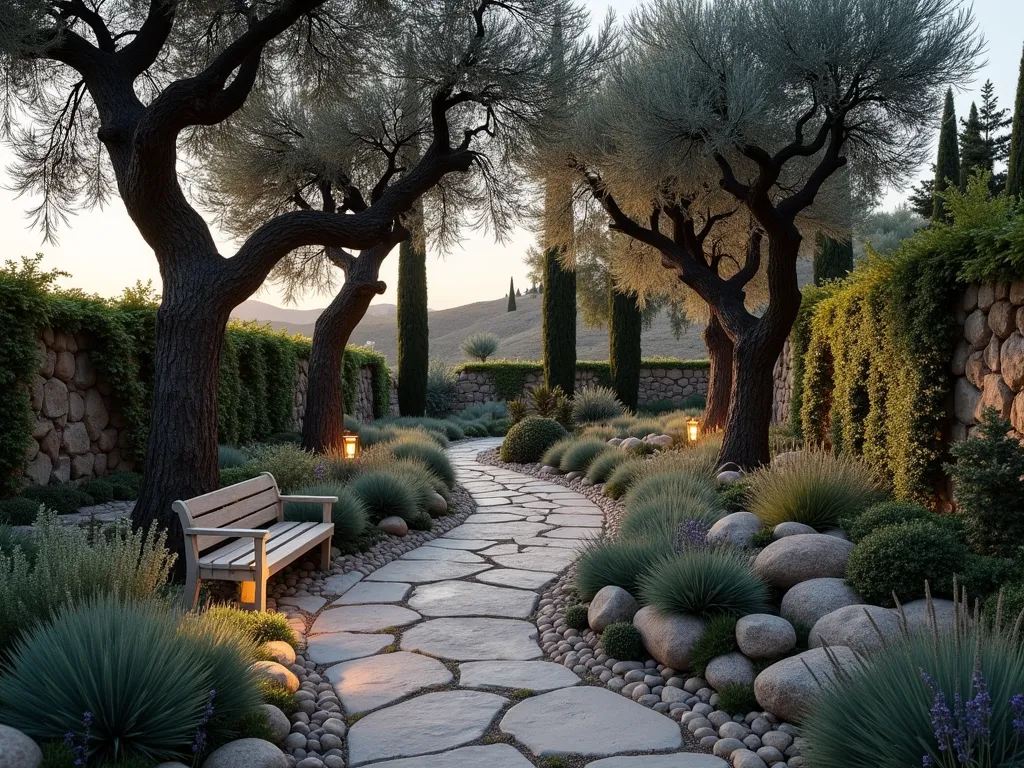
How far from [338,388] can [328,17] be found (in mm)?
4872

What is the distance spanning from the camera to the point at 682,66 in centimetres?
809

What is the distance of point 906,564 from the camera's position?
3863mm

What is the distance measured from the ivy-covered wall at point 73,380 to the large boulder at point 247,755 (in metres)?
5.52

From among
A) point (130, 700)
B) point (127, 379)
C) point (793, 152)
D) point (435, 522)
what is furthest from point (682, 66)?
point (130, 700)

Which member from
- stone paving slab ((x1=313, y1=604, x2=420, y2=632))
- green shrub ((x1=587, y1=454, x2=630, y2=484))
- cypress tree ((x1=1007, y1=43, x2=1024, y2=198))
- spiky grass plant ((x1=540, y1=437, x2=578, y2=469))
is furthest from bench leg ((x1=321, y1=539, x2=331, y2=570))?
→ cypress tree ((x1=1007, y1=43, x2=1024, y2=198))

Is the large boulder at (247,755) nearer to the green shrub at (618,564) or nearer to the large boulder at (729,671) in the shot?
the large boulder at (729,671)

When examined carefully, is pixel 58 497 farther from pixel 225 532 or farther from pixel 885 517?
pixel 885 517

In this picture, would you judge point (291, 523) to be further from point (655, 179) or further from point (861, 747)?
point (655, 179)

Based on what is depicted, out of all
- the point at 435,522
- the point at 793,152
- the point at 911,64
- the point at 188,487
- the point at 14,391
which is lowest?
the point at 435,522

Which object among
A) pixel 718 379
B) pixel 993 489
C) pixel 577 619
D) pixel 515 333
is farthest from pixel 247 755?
pixel 515 333

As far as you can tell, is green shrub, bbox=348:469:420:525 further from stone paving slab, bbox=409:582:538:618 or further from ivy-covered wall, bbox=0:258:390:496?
ivy-covered wall, bbox=0:258:390:496

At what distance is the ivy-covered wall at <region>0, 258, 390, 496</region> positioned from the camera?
22.9ft

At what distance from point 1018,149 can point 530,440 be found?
34.9 ft

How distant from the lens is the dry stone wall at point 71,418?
7.57 m
